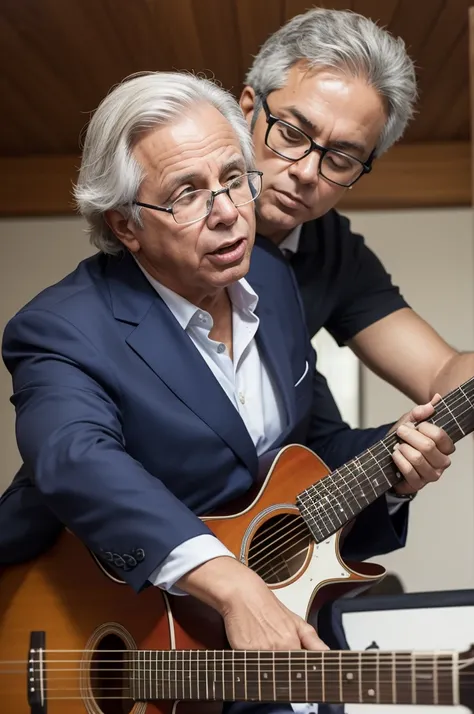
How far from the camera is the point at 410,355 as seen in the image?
1.65 m

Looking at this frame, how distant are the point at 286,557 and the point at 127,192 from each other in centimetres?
59

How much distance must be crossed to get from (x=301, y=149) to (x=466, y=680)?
92cm

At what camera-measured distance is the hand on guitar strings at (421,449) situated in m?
1.30

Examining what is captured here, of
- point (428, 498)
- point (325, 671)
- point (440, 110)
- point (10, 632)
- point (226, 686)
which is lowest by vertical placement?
point (428, 498)

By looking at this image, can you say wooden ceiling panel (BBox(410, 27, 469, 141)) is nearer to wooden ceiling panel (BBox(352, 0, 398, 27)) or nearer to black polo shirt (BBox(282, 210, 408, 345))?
wooden ceiling panel (BBox(352, 0, 398, 27))

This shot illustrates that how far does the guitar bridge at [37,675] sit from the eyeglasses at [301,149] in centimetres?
87

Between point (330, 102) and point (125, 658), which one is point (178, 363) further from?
point (330, 102)

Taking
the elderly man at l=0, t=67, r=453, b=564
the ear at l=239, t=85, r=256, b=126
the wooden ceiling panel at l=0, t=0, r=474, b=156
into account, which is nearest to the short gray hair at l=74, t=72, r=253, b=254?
the elderly man at l=0, t=67, r=453, b=564

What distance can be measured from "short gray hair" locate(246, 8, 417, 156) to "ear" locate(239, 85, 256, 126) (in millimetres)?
12

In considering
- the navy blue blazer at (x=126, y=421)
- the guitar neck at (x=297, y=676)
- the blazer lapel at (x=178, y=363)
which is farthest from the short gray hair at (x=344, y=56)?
the guitar neck at (x=297, y=676)

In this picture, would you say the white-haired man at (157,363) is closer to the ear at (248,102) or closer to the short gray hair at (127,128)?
the short gray hair at (127,128)

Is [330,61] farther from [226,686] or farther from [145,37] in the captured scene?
[226,686]

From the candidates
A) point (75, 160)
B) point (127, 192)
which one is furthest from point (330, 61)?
point (75, 160)

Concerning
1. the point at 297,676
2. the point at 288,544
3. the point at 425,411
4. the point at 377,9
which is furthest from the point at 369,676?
the point at 377,9
